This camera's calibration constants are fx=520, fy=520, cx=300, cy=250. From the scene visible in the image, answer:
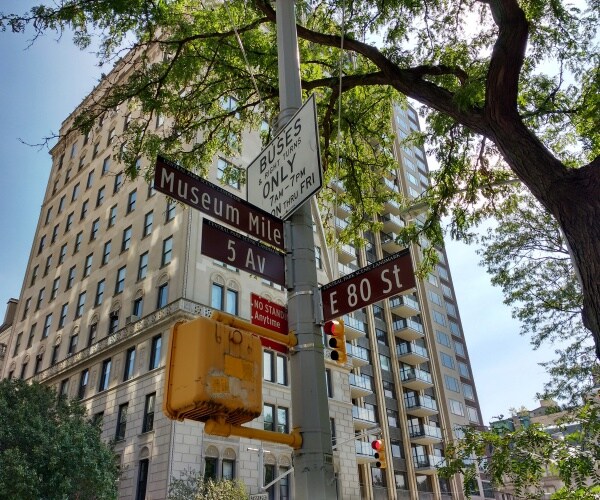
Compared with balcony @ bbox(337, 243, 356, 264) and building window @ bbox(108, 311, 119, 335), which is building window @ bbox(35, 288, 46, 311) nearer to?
building window @ bbox(108, 311, 119, 335)

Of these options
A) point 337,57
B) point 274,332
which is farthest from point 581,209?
point 337,57

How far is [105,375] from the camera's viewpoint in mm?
32031

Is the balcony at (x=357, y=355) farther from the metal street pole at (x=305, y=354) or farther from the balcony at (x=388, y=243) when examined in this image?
the metal street pole at (x=305, y=354)

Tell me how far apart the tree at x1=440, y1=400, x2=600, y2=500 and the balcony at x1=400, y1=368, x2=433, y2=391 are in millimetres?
42035

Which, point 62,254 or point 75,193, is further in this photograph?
point 75,193

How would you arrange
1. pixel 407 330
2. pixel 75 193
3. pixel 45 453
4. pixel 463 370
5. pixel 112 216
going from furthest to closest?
pixel 463 370, pixel 407 330, pixel 75 193, pixel 112 216, pixel 45 453

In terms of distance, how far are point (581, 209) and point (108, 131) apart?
43.7 metres

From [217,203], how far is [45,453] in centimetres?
1979

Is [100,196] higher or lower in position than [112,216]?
higher

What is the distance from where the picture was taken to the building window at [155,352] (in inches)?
1126

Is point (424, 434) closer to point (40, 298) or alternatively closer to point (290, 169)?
point (40, 298)

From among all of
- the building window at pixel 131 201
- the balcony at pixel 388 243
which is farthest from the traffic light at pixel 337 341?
the balcony at pixel 388 243

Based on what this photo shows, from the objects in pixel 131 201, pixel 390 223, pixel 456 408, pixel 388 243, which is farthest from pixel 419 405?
pixel 131 201

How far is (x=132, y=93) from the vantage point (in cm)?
1127
